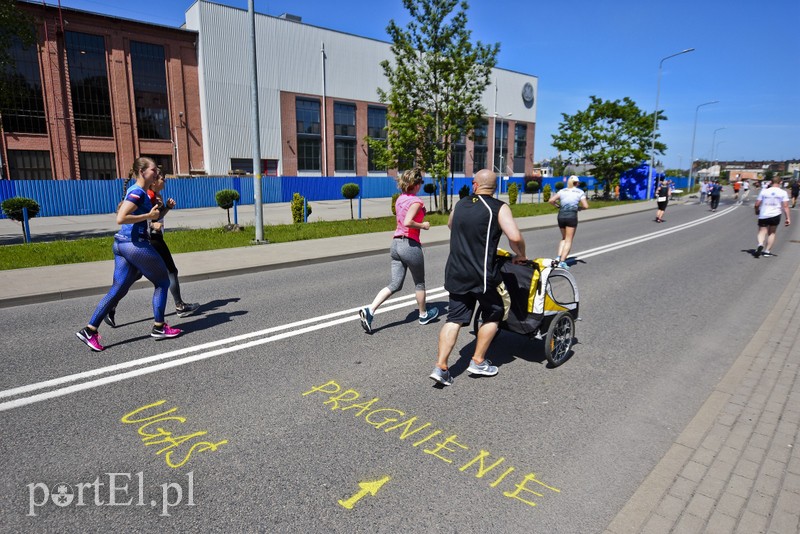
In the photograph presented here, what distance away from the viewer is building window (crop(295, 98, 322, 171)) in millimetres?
46656

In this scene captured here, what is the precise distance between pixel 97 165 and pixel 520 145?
5364cm

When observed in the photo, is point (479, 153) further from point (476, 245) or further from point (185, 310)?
point (476, 245)

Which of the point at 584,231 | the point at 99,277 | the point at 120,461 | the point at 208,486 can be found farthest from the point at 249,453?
the point at 584,231

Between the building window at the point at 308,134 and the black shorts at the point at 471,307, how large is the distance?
4492cm

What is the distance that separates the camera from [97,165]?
123 feet

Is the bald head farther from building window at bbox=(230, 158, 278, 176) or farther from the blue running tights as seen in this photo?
building window at bbox=(230, 158, 278, 176)

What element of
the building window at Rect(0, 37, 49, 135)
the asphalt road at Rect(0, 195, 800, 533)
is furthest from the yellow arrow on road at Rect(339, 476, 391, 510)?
the building window at Rect(0, 37, 49, 135)

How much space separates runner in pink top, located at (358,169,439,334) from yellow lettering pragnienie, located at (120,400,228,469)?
2.56 m

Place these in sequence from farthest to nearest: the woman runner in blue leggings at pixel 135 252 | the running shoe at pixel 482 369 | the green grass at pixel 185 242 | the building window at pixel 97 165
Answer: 1. the building window at pixel 97 165
2. the green grass at pixel 185 242
3. the woman runner in blue leggings at pixel 135 252
4. the running shoe at pixel 482 369

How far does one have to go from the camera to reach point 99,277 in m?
8.76

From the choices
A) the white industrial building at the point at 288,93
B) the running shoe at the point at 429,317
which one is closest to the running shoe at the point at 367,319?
the running shoe at the point at 429,317

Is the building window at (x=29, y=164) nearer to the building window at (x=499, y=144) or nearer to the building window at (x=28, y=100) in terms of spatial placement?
the building window at (x=28, y=100)

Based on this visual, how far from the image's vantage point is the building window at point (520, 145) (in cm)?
6894

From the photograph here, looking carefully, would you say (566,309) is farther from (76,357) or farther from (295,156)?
(295,156)
